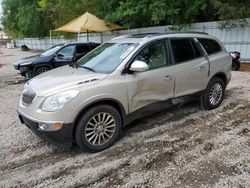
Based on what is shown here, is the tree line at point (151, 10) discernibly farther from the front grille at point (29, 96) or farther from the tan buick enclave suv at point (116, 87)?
the front grille at point (29, 96)

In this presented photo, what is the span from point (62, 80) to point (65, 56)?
6137 millimetres

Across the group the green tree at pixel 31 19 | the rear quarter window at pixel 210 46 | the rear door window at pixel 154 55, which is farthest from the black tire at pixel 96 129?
the green tree at pixel 31 19

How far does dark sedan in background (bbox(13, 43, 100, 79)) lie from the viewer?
354 inches

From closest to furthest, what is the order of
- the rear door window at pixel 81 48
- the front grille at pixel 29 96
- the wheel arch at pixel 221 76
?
the front grille at pixel 29 96, the wheel arch at pixel 221 76, the rear door window at pixel 81 48

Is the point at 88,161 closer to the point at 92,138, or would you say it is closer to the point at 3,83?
the point at 92,138

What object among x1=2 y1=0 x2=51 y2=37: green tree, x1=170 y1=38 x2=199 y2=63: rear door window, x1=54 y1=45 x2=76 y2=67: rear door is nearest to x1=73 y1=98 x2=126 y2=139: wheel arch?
x1=170 y1=38 x2=199 y2=63: rear door window

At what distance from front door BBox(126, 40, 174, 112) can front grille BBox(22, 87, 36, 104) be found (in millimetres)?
1412

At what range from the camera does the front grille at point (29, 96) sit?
11.4 feet

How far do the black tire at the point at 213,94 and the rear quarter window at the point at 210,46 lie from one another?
23.1 inches

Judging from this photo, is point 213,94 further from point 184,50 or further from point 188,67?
point 184,50

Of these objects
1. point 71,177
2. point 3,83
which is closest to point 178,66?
point 71,177

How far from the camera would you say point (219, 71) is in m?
5.12

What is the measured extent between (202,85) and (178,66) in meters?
0.84

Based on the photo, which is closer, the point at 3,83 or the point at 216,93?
the point at 216,93
